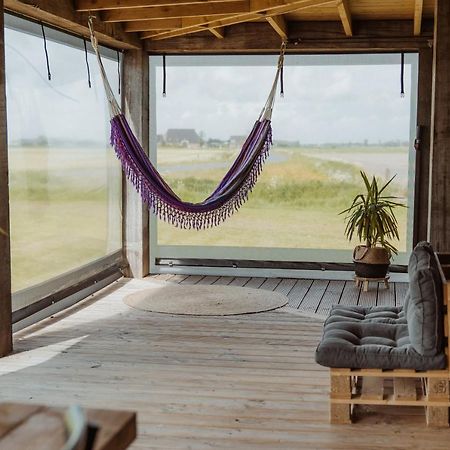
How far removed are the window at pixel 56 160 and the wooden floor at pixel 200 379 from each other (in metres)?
0.48

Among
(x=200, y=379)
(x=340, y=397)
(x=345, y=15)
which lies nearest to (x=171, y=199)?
(x=345, y=15)

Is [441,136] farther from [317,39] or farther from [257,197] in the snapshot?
[257,197]

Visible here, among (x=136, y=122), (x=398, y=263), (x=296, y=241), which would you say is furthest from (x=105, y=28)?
(x=398, y=263)

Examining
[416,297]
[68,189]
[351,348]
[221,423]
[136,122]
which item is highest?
[136,122]

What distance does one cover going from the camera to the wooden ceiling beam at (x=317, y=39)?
5.73m

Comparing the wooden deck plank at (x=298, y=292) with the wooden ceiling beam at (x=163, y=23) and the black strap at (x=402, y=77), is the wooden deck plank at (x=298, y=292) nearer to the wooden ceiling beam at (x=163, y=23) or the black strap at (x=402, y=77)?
the black strap at (x=402, y=77)

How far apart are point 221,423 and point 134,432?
5.63 feet

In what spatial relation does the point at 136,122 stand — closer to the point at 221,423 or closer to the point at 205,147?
the point at 205,147

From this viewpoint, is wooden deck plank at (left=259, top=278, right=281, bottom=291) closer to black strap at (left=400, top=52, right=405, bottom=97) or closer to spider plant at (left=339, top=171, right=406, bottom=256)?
spider plant at (left=339, top=171, right=406, bottom=256)

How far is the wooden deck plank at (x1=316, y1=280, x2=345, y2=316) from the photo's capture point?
5082mm

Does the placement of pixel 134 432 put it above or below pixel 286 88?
below

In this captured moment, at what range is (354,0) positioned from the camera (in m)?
5.02

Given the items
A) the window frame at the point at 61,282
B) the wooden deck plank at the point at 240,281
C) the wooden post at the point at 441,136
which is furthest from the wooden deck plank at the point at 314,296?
the window frame at the point at 61,282

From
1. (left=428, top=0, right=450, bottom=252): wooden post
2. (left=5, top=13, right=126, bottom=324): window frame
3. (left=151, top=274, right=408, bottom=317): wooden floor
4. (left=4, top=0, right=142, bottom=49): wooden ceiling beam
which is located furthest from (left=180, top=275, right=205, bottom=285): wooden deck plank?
(left=428, top=0, right=450, bottom=252): wooden post
